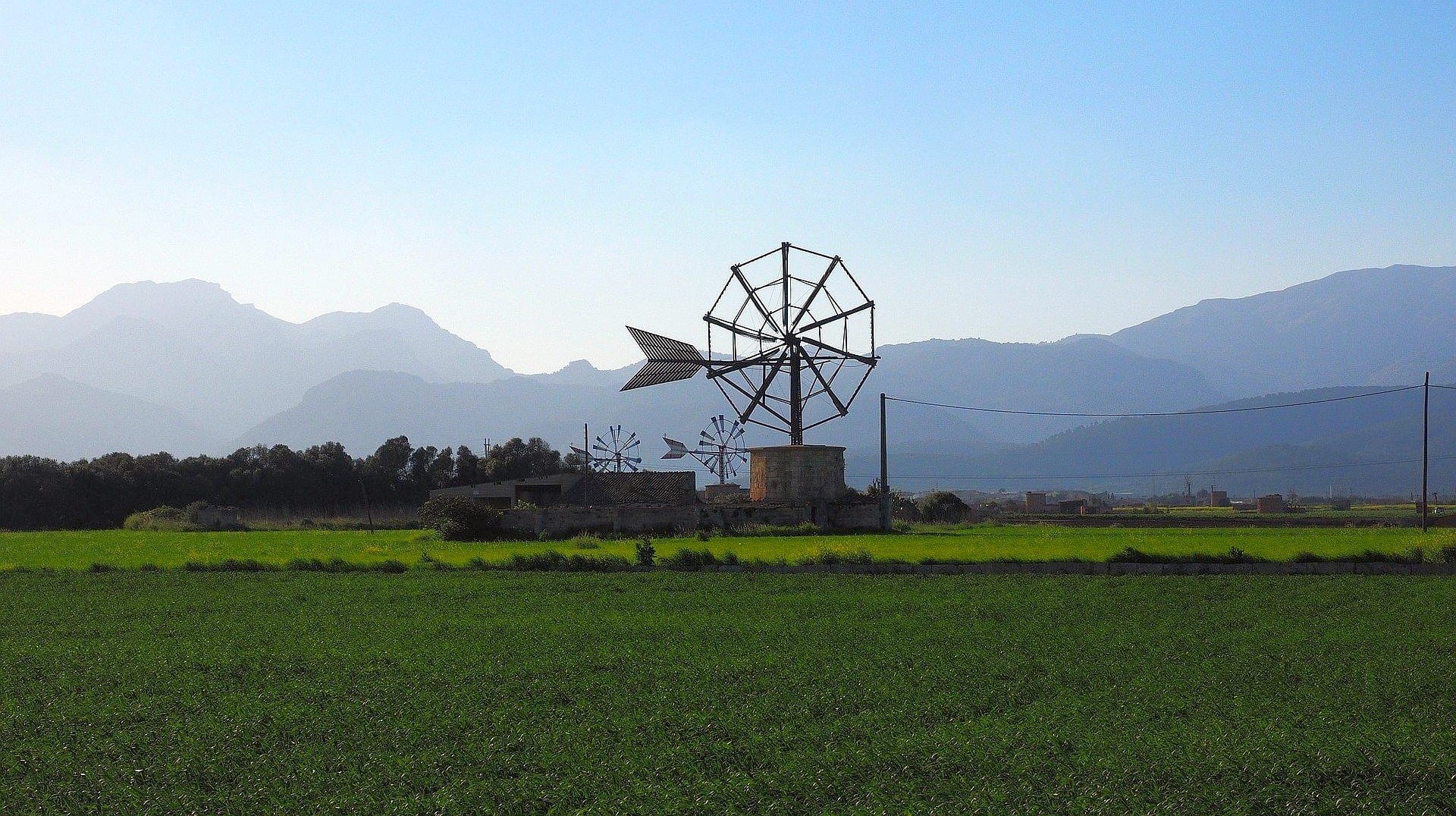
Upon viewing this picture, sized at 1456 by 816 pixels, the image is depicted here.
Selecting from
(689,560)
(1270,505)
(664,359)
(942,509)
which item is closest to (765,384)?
(664,359)

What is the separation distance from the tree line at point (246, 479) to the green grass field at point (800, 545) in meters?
26.4

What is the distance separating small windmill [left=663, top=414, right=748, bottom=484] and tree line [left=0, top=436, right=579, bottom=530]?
13.1 metres

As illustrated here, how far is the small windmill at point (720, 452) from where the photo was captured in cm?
7788

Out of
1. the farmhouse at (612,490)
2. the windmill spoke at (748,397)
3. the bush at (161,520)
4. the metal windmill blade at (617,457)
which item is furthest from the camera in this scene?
the metal windmill blade at (617,457)

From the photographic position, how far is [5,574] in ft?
96.9

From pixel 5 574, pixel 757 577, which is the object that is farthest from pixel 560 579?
pixel 5 574

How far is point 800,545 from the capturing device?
1454 inches

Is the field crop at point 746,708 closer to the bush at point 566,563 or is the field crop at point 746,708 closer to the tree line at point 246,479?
the bush at point 566,563

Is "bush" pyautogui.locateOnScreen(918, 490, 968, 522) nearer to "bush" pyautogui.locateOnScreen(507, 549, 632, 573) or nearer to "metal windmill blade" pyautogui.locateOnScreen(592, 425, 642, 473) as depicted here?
"metal windmill blade" pyautogui.locateOnScreen(592, 425, 642, 473)

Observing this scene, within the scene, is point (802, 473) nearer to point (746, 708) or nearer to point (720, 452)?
point (720, 452)

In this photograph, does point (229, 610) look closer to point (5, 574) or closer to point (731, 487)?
point (5, 574)

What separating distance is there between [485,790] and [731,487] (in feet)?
202

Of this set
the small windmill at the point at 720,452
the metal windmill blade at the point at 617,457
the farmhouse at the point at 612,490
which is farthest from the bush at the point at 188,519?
the small windmill at the point at 720,452

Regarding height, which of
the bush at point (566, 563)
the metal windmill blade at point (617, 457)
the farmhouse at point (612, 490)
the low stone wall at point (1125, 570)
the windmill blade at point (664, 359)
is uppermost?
the windmill blade at point (664, 359)
